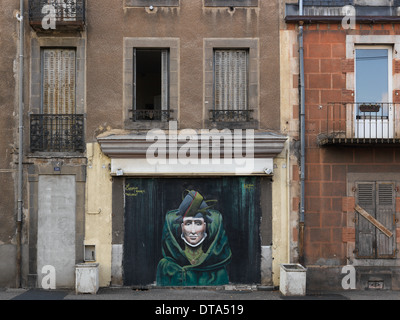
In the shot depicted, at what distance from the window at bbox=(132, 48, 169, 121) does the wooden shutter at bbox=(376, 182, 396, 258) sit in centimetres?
571

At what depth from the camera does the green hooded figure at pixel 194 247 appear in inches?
486

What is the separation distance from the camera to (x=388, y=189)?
40.8 ft

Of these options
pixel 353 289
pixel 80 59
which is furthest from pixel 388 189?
pixel 80 59

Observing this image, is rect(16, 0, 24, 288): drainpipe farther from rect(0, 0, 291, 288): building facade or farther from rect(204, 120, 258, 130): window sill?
rect(204, 120, 258, 130): window sill

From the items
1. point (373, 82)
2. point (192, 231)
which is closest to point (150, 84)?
point (192, 231)

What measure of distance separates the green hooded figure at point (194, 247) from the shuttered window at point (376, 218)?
11.0 ft

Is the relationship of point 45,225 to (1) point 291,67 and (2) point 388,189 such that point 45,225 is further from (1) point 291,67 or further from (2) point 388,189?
(2) point 388,189

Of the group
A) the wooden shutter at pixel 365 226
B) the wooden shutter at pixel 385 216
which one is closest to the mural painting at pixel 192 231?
the wooden shutter at pixel 365 226

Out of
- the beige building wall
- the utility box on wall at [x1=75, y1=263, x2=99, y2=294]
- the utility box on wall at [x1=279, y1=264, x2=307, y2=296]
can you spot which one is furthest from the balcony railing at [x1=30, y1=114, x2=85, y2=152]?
the utility box on wall at [x1=279, y1=264, x2=307, y2=296]

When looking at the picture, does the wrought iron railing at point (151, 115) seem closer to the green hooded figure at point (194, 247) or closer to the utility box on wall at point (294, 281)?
the green hooded figure at point (194, 247)

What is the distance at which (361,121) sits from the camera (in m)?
12.5

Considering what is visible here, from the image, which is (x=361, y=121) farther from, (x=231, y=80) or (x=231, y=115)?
(x=231, y=80)

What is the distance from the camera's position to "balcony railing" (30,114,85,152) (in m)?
12.4

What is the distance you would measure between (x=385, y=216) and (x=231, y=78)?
5.18m
